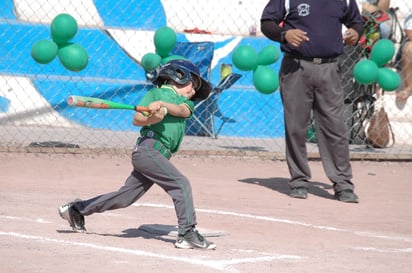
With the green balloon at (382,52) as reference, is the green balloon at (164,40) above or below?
above

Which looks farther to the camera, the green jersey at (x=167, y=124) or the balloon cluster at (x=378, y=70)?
the balloon cluster at (x=378, y=70)

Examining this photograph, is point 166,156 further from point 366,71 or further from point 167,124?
point 366,71

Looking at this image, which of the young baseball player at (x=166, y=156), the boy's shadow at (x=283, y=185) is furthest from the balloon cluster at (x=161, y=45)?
the young baseball player at (x=166, y=156)

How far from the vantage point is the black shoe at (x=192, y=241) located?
264 inches

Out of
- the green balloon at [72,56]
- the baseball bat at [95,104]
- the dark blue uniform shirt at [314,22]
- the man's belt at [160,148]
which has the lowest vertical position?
the dark blue uniform shirt at [314,22]

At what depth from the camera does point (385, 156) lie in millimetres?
12242

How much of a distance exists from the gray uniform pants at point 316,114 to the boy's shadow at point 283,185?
344mm

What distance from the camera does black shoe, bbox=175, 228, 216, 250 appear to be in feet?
22.0

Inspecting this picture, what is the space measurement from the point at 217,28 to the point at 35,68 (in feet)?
8.61

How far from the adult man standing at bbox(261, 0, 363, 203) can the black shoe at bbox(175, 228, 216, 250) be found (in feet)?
9.65

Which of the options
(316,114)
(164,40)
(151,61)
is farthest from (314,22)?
(151,61)

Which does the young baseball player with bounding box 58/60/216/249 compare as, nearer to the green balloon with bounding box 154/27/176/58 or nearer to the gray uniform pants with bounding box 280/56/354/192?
the gray uniform pants with bounding box 280/56/354/192

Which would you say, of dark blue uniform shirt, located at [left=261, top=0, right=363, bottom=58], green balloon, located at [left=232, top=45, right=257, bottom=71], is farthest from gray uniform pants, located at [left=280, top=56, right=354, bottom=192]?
green balloon, located at [left=232, top=45, right=257, bottom=71]

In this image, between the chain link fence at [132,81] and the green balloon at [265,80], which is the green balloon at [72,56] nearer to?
the green balloon at [265,80]
